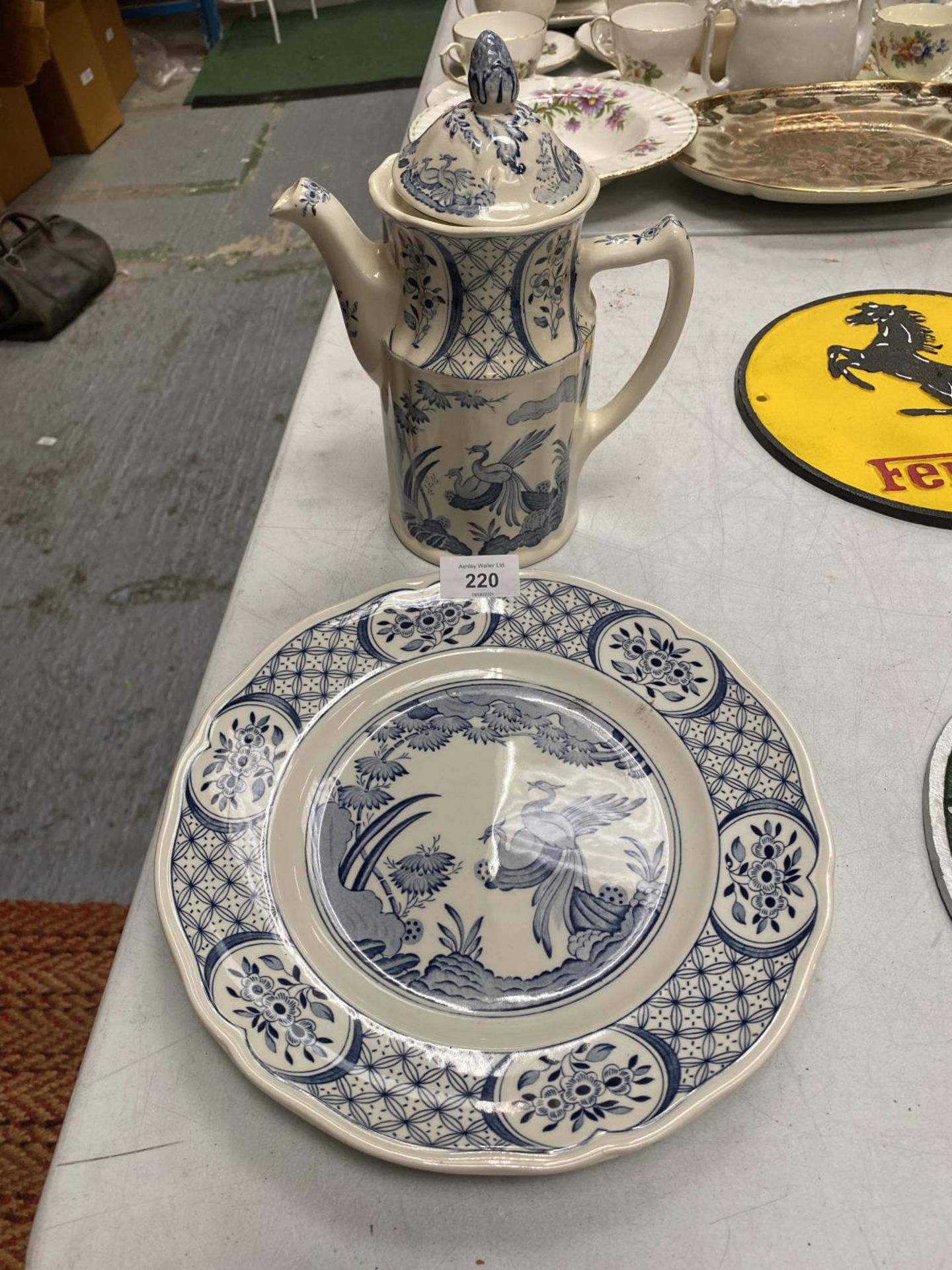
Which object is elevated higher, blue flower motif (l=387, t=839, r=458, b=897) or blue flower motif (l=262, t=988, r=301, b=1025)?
blue flower motif (l=262, t=988, r=301, b=1025)

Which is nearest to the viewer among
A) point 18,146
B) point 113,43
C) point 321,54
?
point 18,146

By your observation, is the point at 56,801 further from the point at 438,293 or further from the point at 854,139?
the point at 854,139

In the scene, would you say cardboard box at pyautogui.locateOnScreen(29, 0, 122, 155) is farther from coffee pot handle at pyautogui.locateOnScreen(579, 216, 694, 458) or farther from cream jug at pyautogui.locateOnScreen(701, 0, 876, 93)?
coffee pot handle at pyautogui.locateOnScreen(579, 216, 694, 458)

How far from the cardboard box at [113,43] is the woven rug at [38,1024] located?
2.35 meters

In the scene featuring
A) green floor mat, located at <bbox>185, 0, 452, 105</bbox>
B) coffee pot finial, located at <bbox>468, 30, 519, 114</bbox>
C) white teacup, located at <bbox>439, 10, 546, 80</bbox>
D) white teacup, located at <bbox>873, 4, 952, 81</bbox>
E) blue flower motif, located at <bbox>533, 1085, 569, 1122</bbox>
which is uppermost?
coffee pot finial, located at <bbox>468, 30, 519, 114</bbox>

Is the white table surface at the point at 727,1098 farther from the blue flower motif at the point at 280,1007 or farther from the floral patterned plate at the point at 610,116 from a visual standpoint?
the floral patterned plate at the point at 610,116

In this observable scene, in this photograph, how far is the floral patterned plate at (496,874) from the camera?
0.39m

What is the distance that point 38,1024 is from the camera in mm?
989

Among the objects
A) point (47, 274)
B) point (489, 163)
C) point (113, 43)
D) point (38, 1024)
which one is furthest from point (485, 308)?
point (113, 43)

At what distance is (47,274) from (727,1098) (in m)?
1.90

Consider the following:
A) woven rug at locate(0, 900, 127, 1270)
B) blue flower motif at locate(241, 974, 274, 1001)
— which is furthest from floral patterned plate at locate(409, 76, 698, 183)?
woven rug at locate(0, 900, 127, 1270)

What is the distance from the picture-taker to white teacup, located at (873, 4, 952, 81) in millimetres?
1085

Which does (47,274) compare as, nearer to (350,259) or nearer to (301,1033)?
(350,259)

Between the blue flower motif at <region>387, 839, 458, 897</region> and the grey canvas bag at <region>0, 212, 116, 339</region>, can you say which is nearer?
the blue flower motif at <region>387, 839, 458, 897</region>
